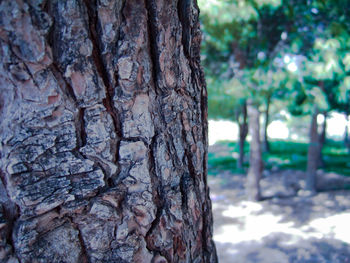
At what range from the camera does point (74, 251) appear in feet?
3.15

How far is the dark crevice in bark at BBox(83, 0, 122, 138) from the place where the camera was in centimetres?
89

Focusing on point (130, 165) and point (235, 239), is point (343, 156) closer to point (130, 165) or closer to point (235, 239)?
point (235, 239)

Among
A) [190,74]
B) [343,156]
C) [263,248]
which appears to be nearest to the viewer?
[190,74]

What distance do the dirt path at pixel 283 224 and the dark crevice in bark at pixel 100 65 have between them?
3.47 m

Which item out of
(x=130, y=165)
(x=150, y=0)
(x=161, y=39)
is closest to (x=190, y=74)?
(x=161, y=39)

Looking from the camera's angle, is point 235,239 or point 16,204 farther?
point 235,239

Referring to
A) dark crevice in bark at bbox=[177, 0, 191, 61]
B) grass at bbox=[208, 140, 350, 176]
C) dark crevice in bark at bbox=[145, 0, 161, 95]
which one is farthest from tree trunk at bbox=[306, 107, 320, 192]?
dark crevice in bark at bbox=[145, 0, 161, 95]

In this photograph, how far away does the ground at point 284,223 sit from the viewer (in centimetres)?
388

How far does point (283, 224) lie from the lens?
498 cm

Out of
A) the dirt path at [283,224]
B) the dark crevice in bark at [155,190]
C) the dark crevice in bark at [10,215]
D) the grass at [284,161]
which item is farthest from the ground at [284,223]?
the dark crevice in bark at [10,215]

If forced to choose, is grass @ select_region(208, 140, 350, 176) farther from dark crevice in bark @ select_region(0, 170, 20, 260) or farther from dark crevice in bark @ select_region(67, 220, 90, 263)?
dark crevice in bark @ select_region(0, 170, 20, 260)

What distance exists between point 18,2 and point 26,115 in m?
0.32

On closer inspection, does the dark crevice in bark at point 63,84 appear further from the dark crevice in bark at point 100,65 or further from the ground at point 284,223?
the ground at point 284,223

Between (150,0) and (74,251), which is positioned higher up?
(150,0)
